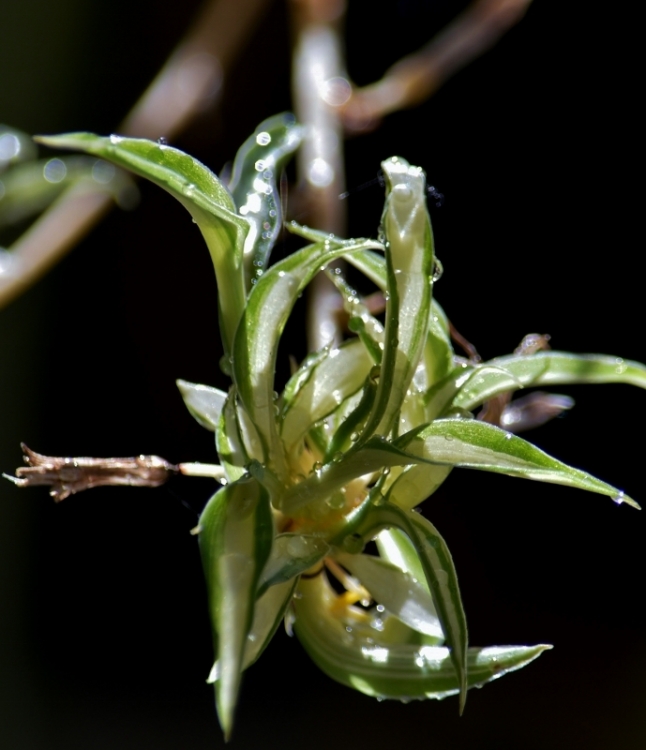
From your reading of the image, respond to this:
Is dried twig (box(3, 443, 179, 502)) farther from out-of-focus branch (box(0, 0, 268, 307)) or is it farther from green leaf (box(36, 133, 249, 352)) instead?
out-of-focus branch (box(0, 0, 268, 307))

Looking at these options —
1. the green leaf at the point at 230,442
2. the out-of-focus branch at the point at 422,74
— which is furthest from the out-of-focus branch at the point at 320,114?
the green leaf at the point at 230,442

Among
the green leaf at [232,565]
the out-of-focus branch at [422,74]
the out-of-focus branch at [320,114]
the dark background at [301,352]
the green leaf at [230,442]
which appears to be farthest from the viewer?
the dark background at [301,352]

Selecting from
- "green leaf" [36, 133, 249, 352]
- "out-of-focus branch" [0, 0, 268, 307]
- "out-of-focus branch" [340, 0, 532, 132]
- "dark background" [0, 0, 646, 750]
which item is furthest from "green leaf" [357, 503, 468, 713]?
"dark background" [0, 0, 646, 750]

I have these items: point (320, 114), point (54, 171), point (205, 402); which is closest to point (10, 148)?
point (54, 171)

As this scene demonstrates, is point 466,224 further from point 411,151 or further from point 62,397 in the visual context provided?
point 62,397

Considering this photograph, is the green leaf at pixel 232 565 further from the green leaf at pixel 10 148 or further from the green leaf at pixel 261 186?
the green leaf at pixel 10 148

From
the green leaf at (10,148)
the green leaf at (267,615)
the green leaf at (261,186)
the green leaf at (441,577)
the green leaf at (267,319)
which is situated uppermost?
the green leaf at (10,148)

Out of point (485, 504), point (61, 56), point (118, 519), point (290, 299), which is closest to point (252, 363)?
point (290, 299)

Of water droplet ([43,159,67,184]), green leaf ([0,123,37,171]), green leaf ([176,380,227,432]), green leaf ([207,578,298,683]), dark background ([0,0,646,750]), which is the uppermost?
green leaf ([0,123,37,171])
